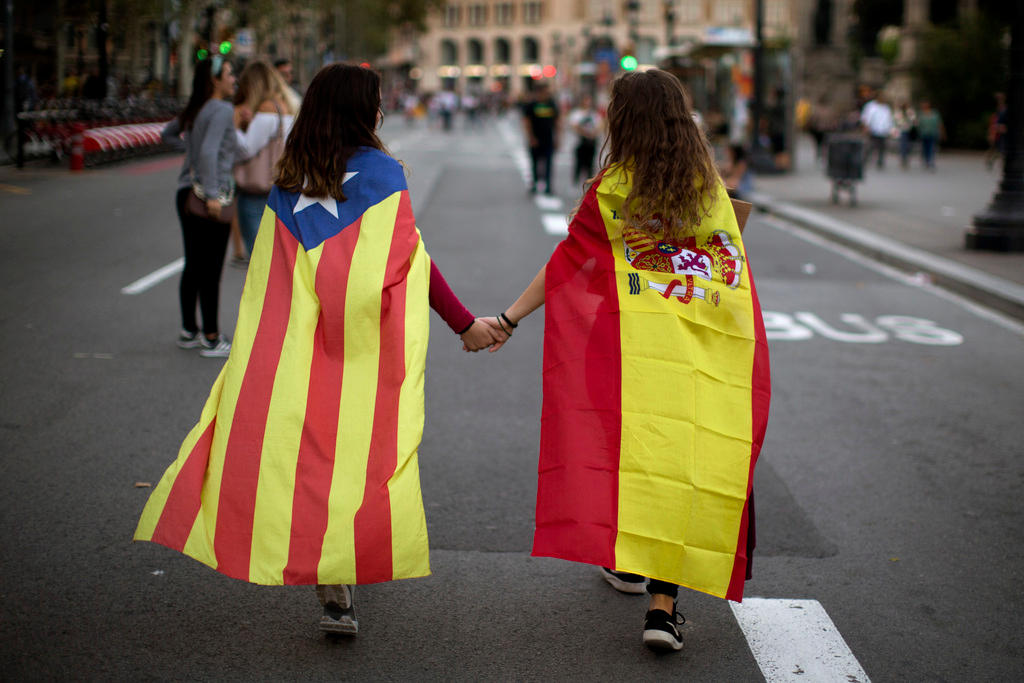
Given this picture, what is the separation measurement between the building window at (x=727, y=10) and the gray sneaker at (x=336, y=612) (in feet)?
401

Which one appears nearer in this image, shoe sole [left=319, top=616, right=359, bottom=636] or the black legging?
shoe sole [left=319, top=616, right=359, bottom=636]

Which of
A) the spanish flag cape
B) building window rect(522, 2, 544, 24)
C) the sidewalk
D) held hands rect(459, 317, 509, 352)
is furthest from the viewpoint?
building window rect(522, 2, 544, 24)

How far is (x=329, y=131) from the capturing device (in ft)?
11.4

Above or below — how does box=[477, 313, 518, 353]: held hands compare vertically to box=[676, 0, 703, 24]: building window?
below

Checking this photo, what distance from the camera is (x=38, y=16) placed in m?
24.0

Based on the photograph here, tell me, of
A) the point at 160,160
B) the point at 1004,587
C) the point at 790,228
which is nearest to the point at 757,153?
the point at 790,228

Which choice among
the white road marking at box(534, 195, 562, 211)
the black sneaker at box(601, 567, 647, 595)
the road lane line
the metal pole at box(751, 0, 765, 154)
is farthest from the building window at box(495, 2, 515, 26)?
the black sneaker at box(601, 567, 647, 595)

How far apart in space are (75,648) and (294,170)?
156 centimetres

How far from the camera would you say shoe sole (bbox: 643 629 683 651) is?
11.4 feet

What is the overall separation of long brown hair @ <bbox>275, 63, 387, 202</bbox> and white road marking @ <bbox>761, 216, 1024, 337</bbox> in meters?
7.20

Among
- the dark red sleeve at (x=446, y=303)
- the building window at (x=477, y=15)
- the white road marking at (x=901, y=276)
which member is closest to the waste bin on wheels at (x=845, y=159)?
the white road marking at (x=901, y=276)

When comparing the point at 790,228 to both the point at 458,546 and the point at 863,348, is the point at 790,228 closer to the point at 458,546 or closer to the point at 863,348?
the point at 863,348

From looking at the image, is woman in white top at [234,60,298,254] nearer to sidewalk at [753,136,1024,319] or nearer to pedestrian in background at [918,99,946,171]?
sidewalk at [753,136,1024,319]

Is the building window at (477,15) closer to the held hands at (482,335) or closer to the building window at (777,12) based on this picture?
the building window at (777,12)
